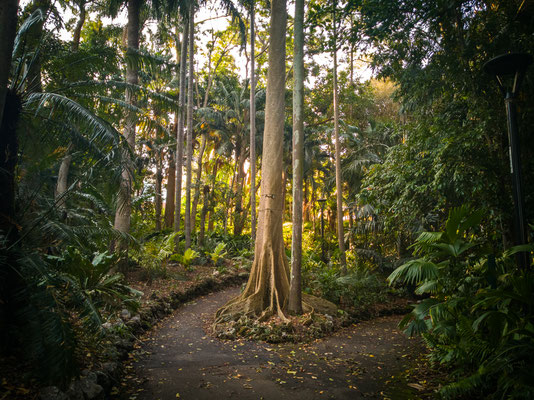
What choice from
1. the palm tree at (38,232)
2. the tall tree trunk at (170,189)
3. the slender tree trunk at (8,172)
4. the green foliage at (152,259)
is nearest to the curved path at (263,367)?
the palm tree at (38,232)

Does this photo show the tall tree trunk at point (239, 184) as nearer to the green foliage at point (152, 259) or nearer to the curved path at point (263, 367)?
the green foliage at point (152, 259)

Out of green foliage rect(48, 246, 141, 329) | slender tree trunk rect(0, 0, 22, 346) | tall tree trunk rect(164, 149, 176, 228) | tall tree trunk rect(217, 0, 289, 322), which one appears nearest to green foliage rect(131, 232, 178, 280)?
tall tree trunk rect(217, 0, 289, 322)

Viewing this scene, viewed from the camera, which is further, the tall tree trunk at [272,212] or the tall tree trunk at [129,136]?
the tall tree trunk at [129,136]

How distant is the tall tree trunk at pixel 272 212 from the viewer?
8.10 metres

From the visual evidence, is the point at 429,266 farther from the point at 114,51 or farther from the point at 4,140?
the point at 114,51

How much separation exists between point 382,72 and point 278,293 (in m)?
6.15

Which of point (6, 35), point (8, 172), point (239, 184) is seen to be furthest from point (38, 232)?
point (239, 184)

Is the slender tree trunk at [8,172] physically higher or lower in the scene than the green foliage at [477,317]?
higher

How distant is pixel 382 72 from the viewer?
8336 millimetres

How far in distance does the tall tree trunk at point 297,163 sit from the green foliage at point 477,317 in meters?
3.37

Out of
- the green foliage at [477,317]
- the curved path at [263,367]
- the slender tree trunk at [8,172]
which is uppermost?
the slender tree trunk at [8,172]

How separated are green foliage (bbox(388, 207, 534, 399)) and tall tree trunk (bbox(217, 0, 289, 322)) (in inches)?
150

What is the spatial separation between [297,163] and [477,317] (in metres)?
4.86

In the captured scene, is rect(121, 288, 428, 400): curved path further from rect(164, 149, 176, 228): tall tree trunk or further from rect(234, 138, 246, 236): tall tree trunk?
rect(234, 138, 246, 236): tall tree trunk
